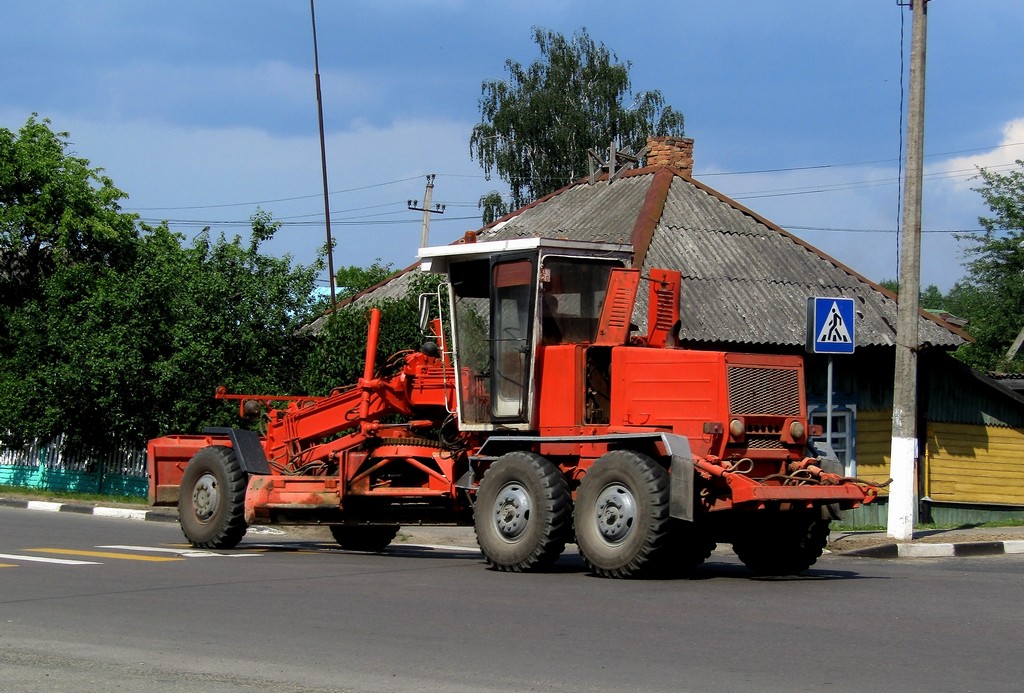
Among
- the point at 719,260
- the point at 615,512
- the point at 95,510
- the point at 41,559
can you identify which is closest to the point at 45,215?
the point at 95,510

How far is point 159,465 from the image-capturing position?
16.5 m

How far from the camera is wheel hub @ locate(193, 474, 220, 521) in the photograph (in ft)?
51.1

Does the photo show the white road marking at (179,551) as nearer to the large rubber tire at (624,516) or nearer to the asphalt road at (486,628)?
the asphalt road at (486,628)

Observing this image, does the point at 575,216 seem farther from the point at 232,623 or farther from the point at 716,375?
the point at 232,623

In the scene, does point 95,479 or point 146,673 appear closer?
point 146,673

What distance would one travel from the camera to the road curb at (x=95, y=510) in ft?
71.6

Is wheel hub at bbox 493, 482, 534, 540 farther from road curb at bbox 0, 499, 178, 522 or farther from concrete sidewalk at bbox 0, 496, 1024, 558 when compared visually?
road curb at bbox 0, 499, 178, 522

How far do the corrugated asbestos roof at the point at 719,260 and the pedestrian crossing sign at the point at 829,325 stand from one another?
5.62 meters

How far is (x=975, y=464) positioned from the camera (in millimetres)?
24500

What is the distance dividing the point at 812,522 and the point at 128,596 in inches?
247

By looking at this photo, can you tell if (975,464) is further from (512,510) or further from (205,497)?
(205,497)

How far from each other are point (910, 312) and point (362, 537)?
25.0ft

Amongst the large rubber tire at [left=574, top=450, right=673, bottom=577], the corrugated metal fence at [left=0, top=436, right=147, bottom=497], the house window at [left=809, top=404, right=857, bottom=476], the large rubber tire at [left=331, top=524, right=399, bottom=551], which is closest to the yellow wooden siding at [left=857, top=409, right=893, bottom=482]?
the house window at [left=809, top=404, right=857, bottom=476]

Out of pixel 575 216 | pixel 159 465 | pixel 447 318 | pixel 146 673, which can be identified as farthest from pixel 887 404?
pixel 146 673
